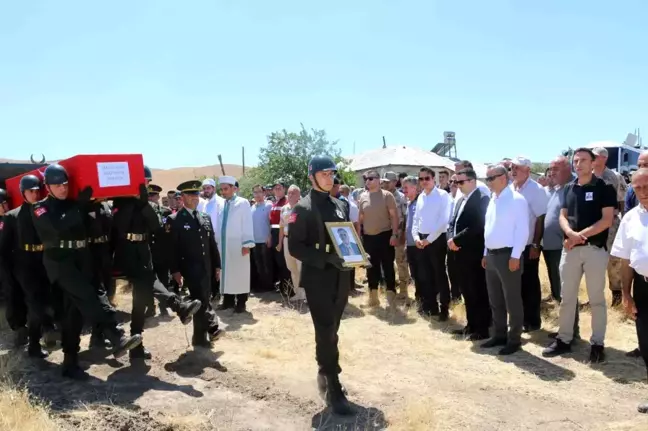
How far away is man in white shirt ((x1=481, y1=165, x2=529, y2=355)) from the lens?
6168 millimetres

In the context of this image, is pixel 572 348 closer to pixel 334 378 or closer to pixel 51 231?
pixel 334 378

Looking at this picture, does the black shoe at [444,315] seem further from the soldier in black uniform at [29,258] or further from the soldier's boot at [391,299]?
the soldier in black uniform at [29,258]

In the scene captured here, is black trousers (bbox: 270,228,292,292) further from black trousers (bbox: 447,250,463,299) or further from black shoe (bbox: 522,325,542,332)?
black shoe (bbox: 522,325,542,332)

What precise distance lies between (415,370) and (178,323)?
3896mm

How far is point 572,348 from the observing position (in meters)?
6.41

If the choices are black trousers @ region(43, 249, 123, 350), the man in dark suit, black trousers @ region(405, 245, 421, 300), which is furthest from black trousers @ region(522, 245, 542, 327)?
black trousers @ region(43, 249, 123, 350)

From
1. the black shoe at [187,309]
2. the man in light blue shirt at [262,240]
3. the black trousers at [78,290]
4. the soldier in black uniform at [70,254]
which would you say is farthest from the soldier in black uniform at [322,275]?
the man in light blue shirt at [262,240]

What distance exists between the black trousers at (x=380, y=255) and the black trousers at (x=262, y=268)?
8.17 feet

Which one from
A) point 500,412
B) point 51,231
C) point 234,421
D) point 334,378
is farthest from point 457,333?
point 51,231

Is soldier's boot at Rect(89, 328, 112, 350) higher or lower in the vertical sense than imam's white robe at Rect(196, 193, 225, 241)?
lower

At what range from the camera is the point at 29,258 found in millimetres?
6418

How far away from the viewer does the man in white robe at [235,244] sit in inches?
337

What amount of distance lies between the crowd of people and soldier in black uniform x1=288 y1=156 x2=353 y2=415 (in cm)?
1

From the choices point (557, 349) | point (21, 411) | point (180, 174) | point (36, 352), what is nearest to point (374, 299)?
point (557, 349)
